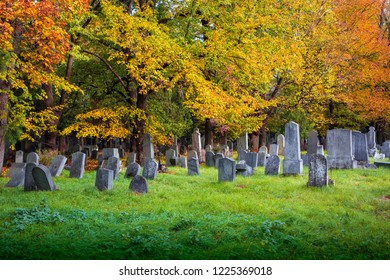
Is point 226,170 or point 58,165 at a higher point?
point 58,165

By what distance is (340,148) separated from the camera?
54.9 ft

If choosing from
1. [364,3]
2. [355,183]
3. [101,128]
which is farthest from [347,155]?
[364,3]

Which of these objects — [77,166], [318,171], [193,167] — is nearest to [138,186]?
[77,166]

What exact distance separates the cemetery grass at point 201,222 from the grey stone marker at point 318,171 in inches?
10.7

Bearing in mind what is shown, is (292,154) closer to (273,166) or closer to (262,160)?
(273,166)

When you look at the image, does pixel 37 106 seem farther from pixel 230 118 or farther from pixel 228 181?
pixel 228 181

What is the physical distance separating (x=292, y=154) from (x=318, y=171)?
321 centimetres

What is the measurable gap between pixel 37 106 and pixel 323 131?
24.1 m

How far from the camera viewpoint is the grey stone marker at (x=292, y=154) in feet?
47.5

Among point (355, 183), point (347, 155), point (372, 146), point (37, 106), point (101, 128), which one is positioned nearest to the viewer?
point (355, 183)

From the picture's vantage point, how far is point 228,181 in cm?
1260

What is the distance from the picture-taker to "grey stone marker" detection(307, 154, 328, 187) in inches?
447

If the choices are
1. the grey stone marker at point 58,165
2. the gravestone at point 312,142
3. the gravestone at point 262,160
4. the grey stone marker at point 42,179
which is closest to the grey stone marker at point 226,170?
the grey stone marker at point 42,179

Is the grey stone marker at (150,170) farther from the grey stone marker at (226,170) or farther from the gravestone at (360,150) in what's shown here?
the gravestone at (360,150)
